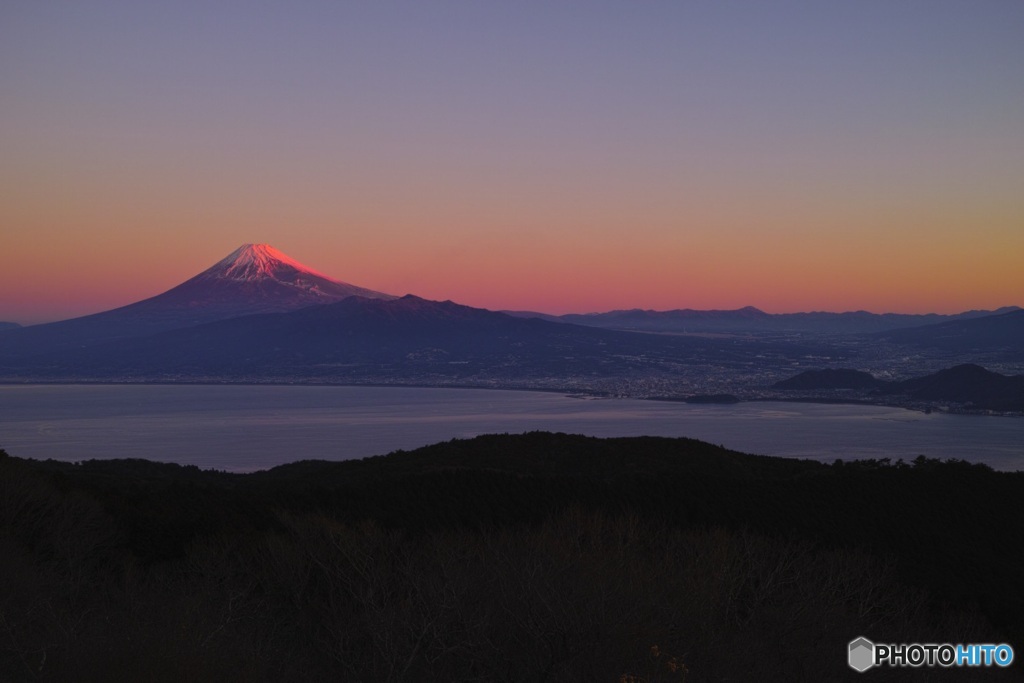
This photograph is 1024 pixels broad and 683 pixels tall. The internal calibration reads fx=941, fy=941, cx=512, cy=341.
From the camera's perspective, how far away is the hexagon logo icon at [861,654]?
1117 cm

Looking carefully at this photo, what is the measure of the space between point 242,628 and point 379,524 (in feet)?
20.8

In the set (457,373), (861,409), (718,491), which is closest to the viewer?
(718,491)

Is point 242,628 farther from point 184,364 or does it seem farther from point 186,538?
point 184,364

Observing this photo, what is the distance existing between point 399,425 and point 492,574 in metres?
62.1

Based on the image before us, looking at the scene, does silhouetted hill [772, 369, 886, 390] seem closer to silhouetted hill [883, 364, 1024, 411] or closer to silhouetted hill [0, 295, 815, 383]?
silhouetted hill [883, 364, 1024, 411]

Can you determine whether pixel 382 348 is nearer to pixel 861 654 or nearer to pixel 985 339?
pixel 985 339

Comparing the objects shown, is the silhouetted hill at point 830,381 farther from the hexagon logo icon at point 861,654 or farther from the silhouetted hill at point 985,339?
the hexagon logo icon at point 861,654

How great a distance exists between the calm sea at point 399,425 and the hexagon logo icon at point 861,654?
4189 centimetres

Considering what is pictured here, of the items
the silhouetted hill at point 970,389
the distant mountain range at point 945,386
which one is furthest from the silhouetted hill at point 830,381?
the silhouetted hill at point 970,389

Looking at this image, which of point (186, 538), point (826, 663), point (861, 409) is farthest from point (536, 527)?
point (861, 409)

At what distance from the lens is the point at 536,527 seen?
707 inches

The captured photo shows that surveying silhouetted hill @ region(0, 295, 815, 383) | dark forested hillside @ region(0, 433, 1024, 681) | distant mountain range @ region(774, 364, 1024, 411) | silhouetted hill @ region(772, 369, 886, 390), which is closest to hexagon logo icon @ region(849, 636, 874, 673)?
dark forested hillside @ region(0, 433, 1024, 681)

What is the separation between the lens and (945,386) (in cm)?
9694

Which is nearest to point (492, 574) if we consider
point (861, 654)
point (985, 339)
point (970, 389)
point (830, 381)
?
point (861, 654)
